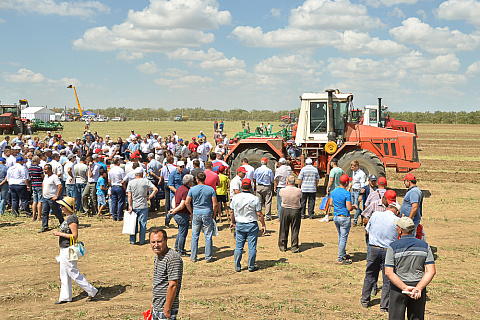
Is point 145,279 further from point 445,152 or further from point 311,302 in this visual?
point 445,152

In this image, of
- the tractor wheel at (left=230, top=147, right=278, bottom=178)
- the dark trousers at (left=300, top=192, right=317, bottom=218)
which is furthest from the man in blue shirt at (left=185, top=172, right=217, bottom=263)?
the tractor wheel at (left=230, top=147, right=278, bottom=178)

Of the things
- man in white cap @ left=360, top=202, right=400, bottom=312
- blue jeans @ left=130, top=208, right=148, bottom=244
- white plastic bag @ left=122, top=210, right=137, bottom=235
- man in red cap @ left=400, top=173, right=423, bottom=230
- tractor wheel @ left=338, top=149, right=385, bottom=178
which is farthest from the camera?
tractor wheel @ left=338, top=149, right=385, bottom=178

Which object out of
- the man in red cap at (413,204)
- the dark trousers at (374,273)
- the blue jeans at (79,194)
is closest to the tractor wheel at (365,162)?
the man in red cap at (413,204)

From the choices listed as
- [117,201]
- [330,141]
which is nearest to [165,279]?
[117,201]

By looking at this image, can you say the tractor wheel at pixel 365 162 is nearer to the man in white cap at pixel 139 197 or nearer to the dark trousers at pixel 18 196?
the man in white cap at pixel 139 197

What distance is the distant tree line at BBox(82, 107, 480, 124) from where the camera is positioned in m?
68.0

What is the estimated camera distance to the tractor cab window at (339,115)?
13438 mm

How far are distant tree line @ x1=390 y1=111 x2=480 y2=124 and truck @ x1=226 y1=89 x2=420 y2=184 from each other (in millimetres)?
60947

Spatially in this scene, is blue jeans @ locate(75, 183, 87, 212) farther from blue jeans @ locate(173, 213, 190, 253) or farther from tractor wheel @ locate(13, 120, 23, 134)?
tractor wheel @ locate(13, 120, 23, 134)

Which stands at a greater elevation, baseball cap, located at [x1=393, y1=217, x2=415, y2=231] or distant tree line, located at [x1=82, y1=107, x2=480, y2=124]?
distant tree line, located at [x1=82, y1=107, x2=480, y2=124]

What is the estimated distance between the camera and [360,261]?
8.12m

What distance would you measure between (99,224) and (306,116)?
274 inches

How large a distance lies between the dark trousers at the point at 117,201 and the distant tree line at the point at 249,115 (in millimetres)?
58416

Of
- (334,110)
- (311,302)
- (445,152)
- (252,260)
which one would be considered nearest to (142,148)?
(334,110)
